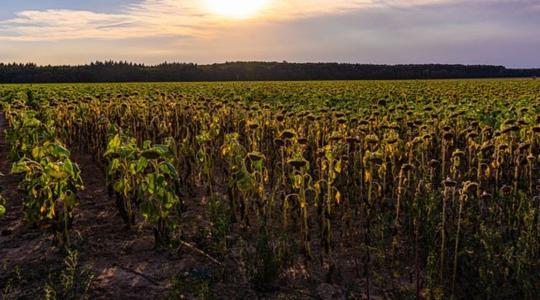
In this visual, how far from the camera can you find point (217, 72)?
104 metres

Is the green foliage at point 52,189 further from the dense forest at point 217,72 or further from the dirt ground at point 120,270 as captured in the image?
the dense forest at point 217,72

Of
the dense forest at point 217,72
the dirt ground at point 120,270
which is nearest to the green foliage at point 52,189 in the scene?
the dirt ground at point 120,270

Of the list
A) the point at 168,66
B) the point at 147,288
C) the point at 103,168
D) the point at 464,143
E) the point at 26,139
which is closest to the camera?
the point at 147,288

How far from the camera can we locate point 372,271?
16.1 ft

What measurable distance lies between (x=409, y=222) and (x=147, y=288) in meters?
2.93

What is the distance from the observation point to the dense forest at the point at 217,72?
9769 cm

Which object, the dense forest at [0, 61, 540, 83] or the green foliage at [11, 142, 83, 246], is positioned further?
the dense forest at [0, 61, 540, 83]

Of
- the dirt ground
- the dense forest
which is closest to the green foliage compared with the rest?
the dirt ground

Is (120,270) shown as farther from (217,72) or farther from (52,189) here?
(217,72)

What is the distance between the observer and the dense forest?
97688 millimetres

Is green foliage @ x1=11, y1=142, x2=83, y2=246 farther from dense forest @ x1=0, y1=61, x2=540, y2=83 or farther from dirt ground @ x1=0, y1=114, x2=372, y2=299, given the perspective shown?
dense forest @ x1=0, y1=61, x2=540, y2=83

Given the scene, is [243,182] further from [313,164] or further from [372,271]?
[313,164]

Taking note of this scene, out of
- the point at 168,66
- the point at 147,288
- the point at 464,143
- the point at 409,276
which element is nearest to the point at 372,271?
the point at 409,276

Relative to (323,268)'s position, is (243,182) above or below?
above
